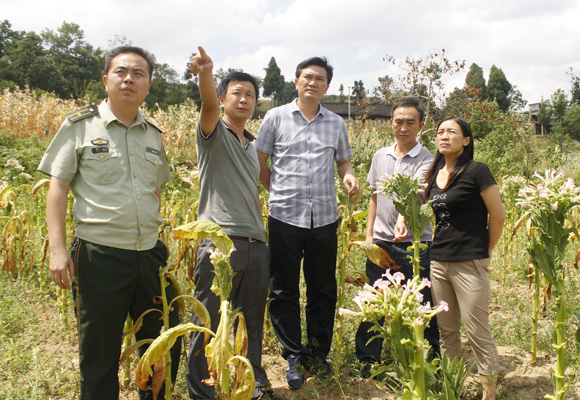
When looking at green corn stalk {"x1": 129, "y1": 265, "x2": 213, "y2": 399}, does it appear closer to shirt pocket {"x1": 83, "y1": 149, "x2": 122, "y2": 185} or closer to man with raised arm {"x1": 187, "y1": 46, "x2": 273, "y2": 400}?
man with raised arm {"x1": 187, "y1": 46, "x2": 273, "y2": 400}

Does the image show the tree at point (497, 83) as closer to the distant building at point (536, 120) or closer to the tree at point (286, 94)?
the distant building at point (536, 120)

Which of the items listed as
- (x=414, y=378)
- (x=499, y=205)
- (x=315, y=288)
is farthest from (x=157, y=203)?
(x=499, y=205)

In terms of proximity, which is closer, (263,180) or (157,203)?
(157,203)

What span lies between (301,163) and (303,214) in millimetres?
346

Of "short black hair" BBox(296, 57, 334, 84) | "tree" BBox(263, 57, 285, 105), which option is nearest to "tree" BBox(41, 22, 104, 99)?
"tree" BBox(263, 57, 285, 105)

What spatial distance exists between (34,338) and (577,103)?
42034 mm

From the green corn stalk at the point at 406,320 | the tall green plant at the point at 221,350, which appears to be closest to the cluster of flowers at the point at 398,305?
the green corn stalk at the point at 406,320

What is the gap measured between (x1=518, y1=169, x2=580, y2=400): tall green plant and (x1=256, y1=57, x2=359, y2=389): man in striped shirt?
1.13 metres

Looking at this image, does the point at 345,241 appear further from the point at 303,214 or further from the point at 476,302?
the point at 476,302

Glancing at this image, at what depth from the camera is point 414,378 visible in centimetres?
131

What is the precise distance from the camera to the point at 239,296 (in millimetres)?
2393

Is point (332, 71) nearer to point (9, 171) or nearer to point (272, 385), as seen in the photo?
point (272, 385)

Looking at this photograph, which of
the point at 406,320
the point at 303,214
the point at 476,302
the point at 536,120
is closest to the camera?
the point at 406,320

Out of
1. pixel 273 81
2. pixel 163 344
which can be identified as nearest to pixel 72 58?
pixel 273 81
